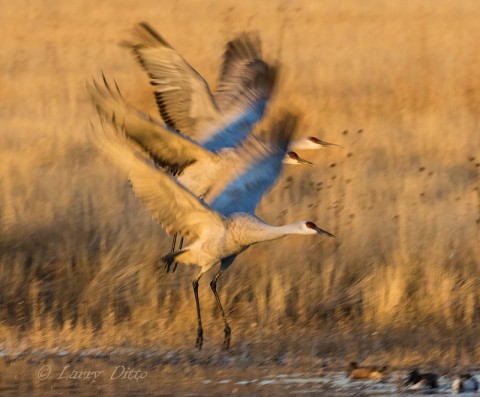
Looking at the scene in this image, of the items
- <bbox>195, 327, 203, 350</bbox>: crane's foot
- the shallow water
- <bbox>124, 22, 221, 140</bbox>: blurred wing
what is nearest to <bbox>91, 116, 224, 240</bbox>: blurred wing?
<bbox>195, 327, 203, 350</bbox>: crane's foot

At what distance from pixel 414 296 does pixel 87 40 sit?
20.3 feet

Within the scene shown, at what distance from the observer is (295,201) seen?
10406 millimetres

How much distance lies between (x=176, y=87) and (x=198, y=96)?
0.18 m

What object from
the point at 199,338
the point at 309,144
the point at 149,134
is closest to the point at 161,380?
the point at 199,338

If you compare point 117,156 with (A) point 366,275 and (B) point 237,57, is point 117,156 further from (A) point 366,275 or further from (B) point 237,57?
(B) point 237,57

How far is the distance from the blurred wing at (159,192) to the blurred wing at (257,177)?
10.4 inches

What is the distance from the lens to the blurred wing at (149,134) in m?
8.30

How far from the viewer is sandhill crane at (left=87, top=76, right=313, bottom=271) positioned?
28.9 ft

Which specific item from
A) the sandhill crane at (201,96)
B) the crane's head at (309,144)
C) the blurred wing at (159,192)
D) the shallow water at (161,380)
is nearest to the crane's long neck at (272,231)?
the blurred wing at (159,192)

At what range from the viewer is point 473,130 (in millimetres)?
11789

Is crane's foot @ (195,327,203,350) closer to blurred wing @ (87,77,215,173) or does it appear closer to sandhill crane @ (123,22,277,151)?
blurred wing @ (87,77,215,173)

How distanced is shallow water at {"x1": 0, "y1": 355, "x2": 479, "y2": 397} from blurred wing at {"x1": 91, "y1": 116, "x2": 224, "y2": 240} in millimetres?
818

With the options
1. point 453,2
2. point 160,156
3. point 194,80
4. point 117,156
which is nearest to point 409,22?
point 453,2

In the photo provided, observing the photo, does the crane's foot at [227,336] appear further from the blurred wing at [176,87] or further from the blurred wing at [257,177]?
the blurred wing at [176,87]
